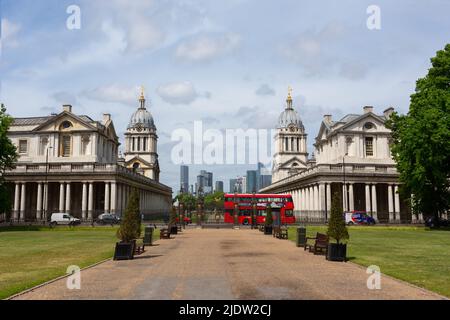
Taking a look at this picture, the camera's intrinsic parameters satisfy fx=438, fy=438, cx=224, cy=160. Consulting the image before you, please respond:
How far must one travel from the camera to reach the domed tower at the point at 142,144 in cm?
12375

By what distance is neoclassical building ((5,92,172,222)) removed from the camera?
67312 millimetres

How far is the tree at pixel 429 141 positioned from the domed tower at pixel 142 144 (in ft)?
285

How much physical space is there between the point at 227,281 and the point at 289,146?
11857 centimetres

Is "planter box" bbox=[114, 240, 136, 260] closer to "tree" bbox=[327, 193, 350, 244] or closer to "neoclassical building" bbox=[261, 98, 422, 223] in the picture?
"tree" bbox=[327, 193, 350, 244]

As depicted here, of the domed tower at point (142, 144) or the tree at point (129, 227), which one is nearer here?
the tree at point (129, 227)

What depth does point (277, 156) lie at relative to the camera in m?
130

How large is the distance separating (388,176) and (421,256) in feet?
168

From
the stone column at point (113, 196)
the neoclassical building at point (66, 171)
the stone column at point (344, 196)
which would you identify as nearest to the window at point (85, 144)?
the neoclassical building at point (66, 171)

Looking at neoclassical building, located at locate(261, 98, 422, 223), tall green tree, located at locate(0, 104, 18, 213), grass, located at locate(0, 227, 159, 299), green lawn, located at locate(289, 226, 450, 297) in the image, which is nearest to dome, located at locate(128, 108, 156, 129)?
neoclassical building, located at locate(261, 98, 422, 223)

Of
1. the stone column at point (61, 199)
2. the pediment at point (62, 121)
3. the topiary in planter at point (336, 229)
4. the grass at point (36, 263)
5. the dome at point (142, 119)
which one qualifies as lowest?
the grass at point (36, 263)

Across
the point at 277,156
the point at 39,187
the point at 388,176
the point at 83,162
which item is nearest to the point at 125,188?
the point at 83,162

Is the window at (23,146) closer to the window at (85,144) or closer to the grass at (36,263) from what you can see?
the window at (85,144)

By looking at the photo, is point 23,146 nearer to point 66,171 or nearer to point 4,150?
point 66,171
